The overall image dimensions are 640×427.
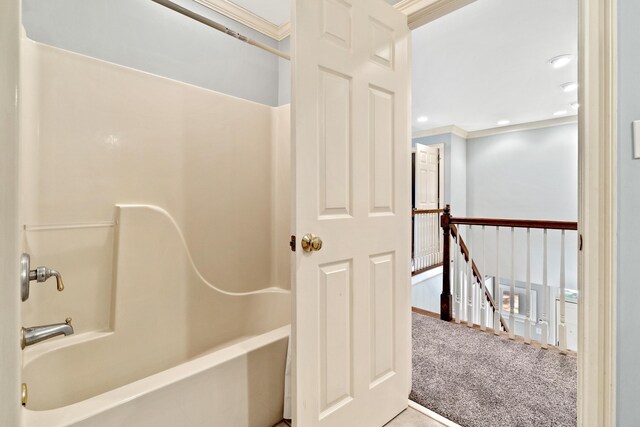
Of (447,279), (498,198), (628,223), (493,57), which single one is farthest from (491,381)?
(498,198)

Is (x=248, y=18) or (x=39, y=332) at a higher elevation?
(x=248, y=18)

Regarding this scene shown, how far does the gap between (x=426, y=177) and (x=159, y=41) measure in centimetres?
482

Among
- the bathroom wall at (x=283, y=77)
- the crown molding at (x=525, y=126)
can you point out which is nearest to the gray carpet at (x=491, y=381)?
the bathroom wall at (x=283, y=77)

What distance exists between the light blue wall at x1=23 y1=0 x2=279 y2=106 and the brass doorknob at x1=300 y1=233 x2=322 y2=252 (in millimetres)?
1576

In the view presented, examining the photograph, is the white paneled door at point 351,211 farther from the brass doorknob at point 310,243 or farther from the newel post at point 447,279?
the newel post at point 447,279

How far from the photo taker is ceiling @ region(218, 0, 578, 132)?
229 centimetres

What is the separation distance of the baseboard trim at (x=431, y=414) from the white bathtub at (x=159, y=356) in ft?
2.42

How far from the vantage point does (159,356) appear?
170cm

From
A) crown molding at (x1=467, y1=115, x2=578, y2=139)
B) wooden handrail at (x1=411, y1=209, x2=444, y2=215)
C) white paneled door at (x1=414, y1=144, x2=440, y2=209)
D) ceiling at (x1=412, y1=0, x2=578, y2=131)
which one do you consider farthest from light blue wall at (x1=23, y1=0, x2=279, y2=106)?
crown molding at (x1=467, y1=115, x2=578, y2=139)

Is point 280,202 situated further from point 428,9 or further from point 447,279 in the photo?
point 447,279

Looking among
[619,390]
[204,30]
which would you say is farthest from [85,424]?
[204,30]

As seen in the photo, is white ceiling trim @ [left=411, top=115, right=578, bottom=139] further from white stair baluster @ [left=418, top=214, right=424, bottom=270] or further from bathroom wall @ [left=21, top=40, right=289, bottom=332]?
bathroom wall @ [left=21, top=40, right=289, bottom=332]

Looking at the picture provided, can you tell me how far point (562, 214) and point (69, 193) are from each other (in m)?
6.60

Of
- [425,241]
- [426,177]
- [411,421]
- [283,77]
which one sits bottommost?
[411,421]
